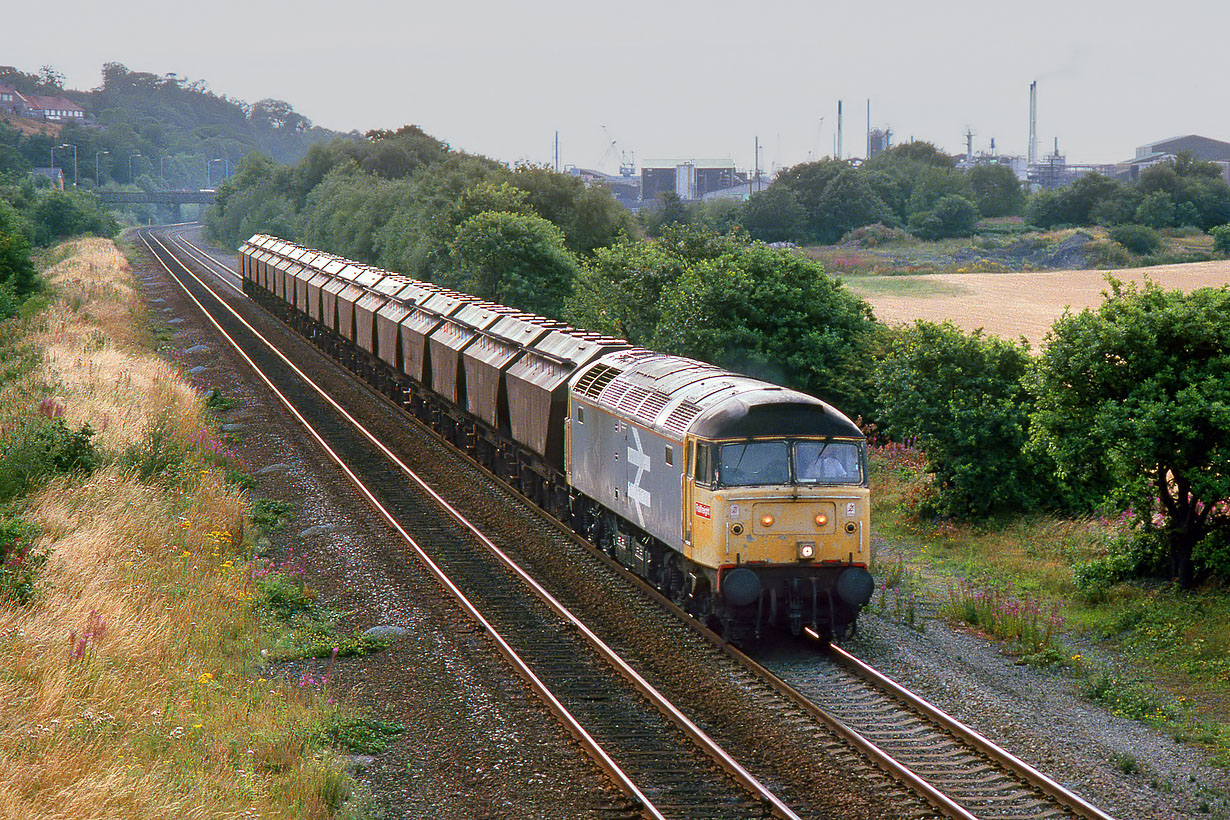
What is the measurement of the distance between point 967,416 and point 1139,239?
8150 cm

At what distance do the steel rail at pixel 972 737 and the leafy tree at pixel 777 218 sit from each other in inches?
3826

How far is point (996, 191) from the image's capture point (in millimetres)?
125625

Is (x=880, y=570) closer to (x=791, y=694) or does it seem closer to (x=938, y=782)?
(x=791, y=694)

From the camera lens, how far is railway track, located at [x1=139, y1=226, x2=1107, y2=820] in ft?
38.4

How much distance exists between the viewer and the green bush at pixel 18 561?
14.4 m

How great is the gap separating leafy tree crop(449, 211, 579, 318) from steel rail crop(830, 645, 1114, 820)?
37.5m

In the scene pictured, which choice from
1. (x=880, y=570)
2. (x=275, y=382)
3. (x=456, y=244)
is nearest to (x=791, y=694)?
(x=880, y=570)

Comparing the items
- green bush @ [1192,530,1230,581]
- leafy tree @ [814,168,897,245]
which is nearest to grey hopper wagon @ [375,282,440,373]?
green bush @ [1192,530,1230,581]

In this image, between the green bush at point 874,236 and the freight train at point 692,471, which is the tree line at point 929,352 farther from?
the green bush at point 874,236

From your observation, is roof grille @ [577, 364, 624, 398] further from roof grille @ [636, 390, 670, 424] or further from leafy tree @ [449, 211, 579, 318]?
leafy tree @ [449, 211, 579, 318]

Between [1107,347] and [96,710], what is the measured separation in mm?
14721

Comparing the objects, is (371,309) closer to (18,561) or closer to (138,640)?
(18,561)

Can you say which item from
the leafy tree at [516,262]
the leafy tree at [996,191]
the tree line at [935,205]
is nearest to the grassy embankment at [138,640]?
the leafy tree at [516,262]

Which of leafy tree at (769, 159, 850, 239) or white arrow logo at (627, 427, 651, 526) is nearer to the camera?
white arrow logo at (627, 427, 651, 526)
